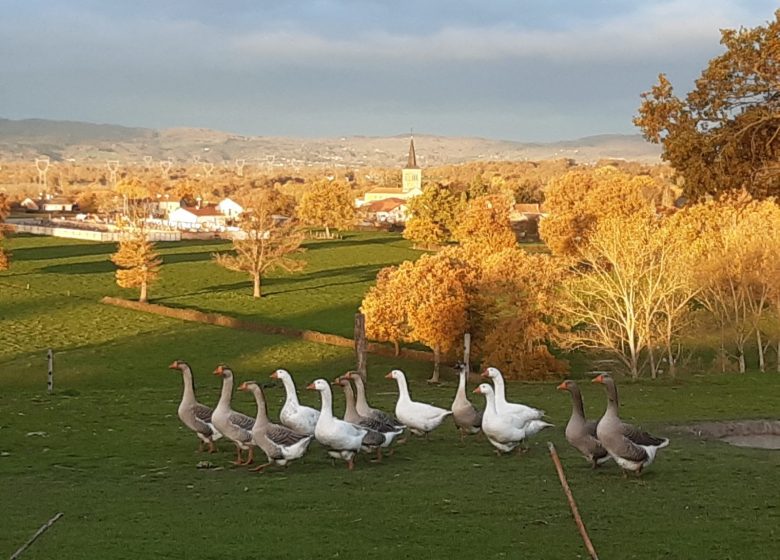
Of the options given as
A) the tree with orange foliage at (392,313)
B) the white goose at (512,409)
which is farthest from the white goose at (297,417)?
the tree with orange foliage at (392,313)

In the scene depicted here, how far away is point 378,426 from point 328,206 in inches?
5976

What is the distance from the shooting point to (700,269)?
156 ft

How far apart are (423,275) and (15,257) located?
70.2 meters

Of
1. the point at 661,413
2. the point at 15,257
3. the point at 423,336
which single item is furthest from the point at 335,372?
the point at 15,257

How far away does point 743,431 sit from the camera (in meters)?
23.5

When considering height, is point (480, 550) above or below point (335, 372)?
above

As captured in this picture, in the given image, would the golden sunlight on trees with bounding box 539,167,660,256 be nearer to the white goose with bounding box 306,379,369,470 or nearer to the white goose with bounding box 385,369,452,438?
the white goose with bounding box 385,369,452,438

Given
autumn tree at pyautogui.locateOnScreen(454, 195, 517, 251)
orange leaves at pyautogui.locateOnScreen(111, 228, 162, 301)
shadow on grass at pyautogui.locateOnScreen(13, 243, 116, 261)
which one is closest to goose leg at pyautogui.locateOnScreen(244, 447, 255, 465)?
orange leaves at pyautogui.locateOnScreen(111, 228, 162, 301)

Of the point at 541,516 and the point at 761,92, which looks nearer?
the point at 541,516

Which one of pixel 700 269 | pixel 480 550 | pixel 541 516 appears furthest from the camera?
pixel 700 269

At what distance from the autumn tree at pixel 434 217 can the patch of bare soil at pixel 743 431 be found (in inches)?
4348

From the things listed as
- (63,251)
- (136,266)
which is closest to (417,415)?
(136,266)

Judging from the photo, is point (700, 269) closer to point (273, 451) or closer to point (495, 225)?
point (273, 451)

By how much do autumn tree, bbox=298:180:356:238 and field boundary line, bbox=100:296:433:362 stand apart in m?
91.2
